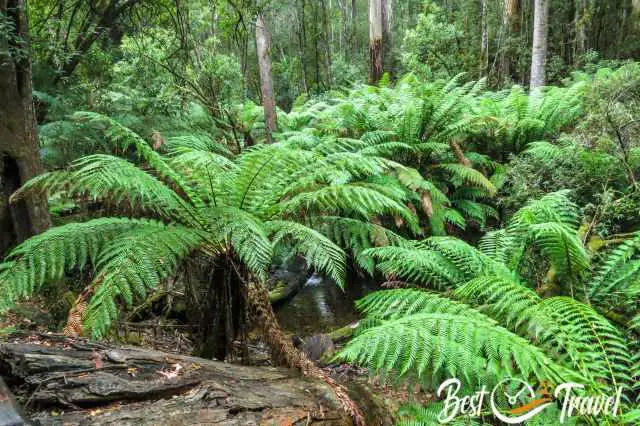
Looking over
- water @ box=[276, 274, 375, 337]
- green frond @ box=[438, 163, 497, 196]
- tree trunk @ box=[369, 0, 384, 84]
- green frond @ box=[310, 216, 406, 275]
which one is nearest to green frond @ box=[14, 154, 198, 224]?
green frond @ box=[310, 216, 406, 275]

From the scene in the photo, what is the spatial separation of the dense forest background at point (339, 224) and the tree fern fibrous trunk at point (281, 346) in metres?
0.01

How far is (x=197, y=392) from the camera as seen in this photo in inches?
65.6

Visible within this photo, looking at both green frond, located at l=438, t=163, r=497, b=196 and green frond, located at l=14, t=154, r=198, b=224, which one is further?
green frond, located at l=438, t=163, r=497, b=196

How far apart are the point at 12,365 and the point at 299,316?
2857 millimetres

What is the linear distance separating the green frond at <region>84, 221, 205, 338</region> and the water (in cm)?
192

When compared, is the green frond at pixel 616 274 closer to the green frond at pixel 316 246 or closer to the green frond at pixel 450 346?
the green frond at pixel 450 346

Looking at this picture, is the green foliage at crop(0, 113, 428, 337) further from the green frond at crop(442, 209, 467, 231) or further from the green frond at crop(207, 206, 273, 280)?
the green frond at crop(442, 209, 467, 231)

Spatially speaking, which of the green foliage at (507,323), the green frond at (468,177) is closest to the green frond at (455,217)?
the green frond at (468,177)

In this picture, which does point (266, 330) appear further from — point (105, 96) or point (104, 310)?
point (105, 96)

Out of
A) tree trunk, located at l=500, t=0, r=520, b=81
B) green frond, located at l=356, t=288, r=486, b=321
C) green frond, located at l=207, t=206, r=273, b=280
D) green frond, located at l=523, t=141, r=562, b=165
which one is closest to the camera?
green frond, located at l=207, t=206, r=273, b=280

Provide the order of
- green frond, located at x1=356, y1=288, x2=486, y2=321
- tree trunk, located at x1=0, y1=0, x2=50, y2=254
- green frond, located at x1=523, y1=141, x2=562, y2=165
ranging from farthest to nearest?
green frond, located at x1=523, y1=141, x2=562, y2=165, tree trunk, located at x1=0, y1=0, x2=50, y2=254, green frond, located at x1=356, y1=288, x2=486, y2=321

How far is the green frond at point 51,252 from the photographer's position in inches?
79.0

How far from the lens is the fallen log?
149 centimetres

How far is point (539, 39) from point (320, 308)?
19.2 feet
